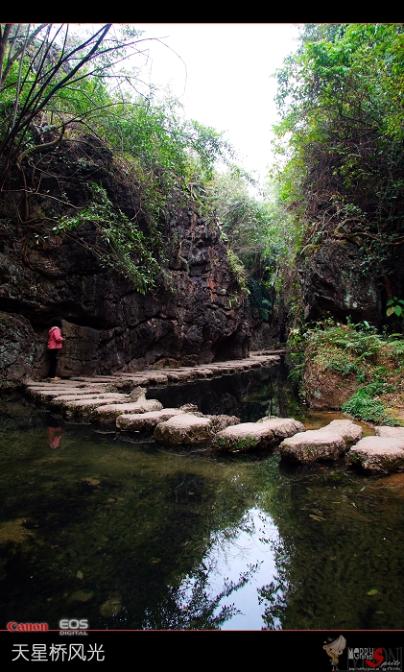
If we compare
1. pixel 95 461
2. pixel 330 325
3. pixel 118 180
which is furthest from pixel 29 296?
pixel 330 325

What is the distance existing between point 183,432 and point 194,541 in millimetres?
1812

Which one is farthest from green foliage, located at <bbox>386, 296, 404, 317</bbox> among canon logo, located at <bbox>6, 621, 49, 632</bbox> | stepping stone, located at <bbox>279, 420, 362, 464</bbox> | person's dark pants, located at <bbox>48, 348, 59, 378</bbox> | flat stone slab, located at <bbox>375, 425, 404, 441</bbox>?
canon logo, located at <bbox>6, 621, 49, 632</bbox>

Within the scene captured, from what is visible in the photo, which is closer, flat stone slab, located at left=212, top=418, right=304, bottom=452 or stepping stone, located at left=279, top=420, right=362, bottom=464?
stepping stone, located at left=279, top=420, right=362, bottom=464

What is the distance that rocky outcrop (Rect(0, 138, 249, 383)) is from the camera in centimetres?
811

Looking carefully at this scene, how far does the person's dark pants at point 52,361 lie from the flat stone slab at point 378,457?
22.5 ft

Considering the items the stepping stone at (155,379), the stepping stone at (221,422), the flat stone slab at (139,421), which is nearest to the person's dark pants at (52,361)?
the stepping stone at (155,379)

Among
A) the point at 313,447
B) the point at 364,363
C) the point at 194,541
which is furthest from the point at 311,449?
the point at 364,363

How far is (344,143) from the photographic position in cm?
916

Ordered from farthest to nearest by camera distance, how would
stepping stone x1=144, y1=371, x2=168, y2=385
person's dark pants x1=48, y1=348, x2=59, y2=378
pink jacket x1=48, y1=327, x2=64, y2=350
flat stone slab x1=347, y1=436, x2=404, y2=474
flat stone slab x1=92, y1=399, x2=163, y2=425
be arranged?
stepping stone x1=144, y1=371, x2=168, y2=385
person's dark pants x1=48, y1=348, x2=59, y2=378
pink jacket x1=48, y1=327, x2=64, y2=350
flat stone slab x1=92, y1=399, x2=163, y2=425
flat stone slab x1=347, y1=436, x2=404, y2=474

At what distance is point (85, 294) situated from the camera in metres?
9.33

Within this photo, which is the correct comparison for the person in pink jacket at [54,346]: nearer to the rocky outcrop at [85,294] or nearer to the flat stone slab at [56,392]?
the rocky outcrop at [85,294]

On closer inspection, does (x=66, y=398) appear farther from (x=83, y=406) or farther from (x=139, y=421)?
(x=139, y=421)

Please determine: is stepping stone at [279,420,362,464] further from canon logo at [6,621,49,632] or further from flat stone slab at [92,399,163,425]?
canon logo at [6,621,49,632]

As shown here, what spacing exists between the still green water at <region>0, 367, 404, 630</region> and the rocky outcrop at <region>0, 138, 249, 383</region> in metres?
5.19
